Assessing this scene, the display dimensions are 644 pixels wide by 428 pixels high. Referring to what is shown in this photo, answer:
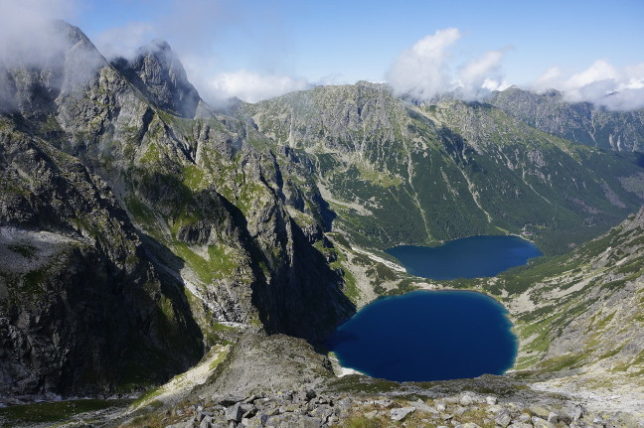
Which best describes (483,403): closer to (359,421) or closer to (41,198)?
(359,421)

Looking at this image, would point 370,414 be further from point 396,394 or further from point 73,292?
point 73,292

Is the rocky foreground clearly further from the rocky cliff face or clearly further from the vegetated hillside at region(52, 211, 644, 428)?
the rocky cliff face

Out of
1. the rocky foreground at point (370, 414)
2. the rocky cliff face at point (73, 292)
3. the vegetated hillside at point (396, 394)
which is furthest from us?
the rocky cliff face at point (73, 292)

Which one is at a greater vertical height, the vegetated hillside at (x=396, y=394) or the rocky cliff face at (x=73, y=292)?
the rocky cliff face at (x=73, y=292)

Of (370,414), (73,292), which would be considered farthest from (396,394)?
(73,292)

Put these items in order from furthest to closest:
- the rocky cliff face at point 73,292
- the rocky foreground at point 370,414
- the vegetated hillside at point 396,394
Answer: the rocky cliff face at point 73,292, the vegetated hillside at point 396,394, the rocky foreground at point 370,414

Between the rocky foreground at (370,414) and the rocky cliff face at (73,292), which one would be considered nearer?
the rocky foreground at (370,414)

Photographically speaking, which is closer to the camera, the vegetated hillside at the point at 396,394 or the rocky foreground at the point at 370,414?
the rocky foreground at the point at 370,414

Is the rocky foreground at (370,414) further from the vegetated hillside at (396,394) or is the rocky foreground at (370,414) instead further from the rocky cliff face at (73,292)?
the rocky cliff face at (73,292)

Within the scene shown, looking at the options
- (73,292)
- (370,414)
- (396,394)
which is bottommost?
(396,394)

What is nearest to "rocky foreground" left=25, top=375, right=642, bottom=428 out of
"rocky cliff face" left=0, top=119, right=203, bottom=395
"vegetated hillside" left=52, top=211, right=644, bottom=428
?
"vegetated hillside" left=52, top=211, right=644, bottom=428

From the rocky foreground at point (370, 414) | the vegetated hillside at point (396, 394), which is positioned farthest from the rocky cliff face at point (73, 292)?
the rocky foreground at point (370, 414)
